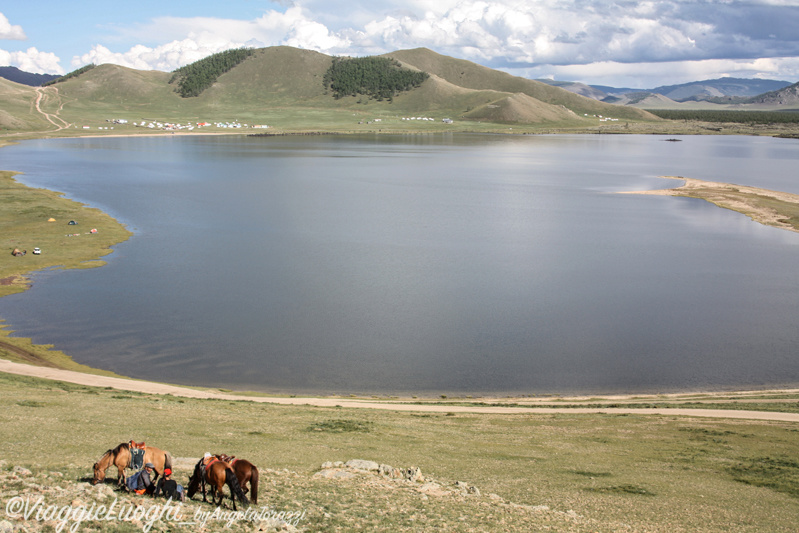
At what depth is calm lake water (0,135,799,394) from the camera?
29109 mm

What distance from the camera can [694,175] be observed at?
107 meters

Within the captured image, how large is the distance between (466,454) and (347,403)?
8224mm

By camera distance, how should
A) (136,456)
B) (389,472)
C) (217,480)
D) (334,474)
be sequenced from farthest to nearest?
(389,472) → (334,474) → (136,456) → (217,480)

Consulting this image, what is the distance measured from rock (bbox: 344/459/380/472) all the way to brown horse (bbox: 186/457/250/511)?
3.91 meters

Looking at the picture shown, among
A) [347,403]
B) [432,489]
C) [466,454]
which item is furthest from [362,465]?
[347,403]

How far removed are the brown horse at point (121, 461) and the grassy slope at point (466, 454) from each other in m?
0.79

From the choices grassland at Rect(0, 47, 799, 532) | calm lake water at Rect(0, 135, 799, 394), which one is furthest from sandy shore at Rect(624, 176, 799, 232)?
grassland at Rect(0, 47, 799, 532)

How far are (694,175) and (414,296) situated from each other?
86.7 m

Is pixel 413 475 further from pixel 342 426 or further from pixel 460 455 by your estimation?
pixel 342 426

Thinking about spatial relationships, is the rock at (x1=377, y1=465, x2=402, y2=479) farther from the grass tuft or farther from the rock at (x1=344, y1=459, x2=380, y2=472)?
the grass tuft

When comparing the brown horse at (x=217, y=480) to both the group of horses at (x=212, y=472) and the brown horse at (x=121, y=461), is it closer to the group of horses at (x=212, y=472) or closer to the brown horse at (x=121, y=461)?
the group of horses at (x=212, y=472)

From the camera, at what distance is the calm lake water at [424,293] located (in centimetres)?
2911

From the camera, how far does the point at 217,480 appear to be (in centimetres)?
1037

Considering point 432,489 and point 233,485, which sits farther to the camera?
point 432,489
